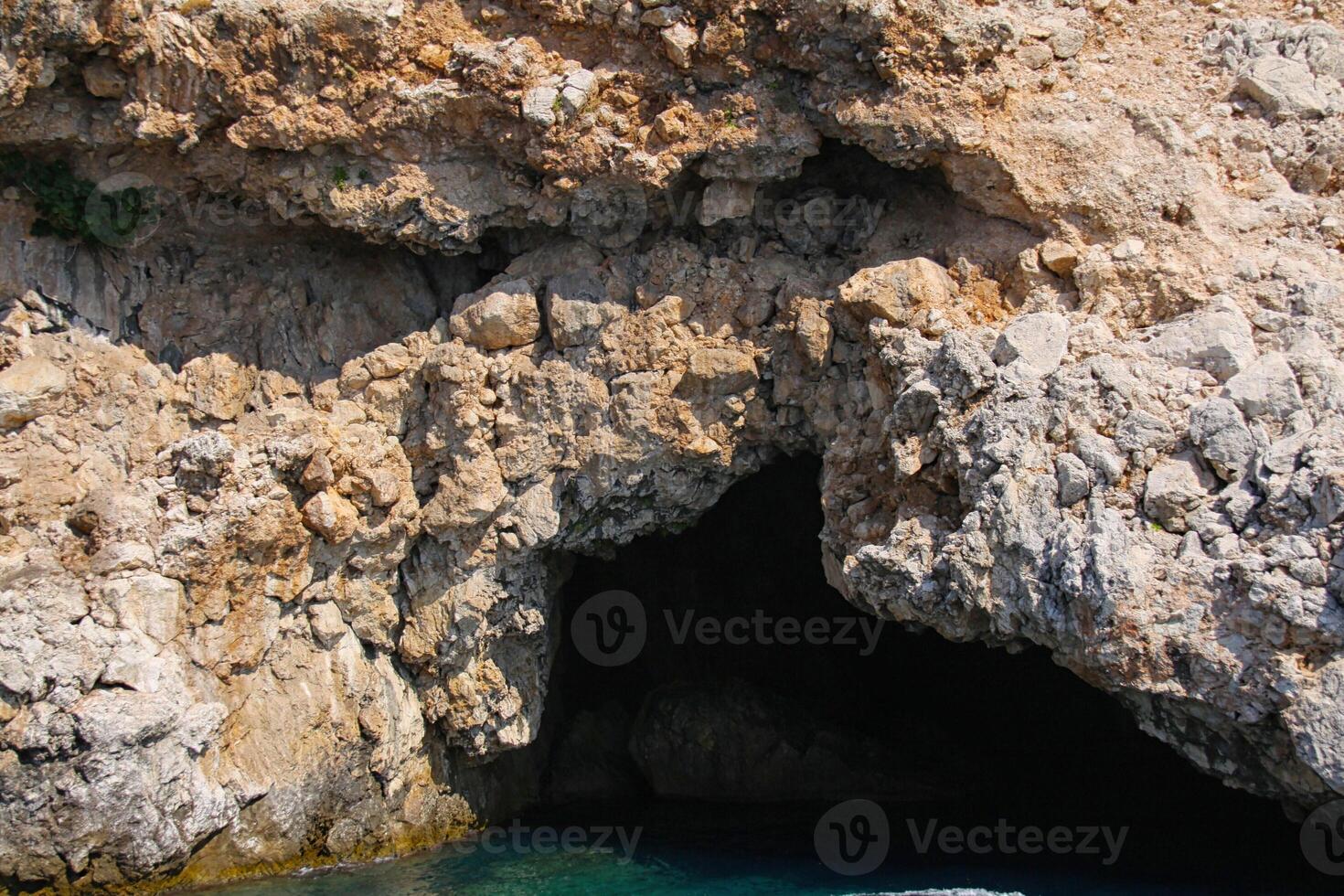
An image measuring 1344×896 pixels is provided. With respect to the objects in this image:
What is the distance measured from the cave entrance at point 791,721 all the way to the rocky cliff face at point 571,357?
9.03ft

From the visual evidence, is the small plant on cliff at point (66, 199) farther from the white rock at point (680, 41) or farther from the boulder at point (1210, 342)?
the boulder at point (1210, 342)

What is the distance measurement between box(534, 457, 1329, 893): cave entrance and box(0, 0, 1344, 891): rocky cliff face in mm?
2751

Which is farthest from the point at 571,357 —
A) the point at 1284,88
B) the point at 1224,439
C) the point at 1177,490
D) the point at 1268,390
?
the point at 1284,88

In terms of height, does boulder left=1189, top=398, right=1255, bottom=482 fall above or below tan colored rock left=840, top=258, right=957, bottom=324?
below

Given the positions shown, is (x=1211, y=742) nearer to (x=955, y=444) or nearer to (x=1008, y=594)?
(x=1008, y=594)

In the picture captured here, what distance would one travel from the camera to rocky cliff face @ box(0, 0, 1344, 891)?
8992 millimetres

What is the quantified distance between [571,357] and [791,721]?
20.1 ft

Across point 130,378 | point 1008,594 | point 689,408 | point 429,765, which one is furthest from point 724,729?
point 130,378

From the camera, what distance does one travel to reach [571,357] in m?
11.3

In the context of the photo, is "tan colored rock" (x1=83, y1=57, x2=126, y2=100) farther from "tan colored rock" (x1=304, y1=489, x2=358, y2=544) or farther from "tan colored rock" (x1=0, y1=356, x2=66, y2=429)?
"tan colored rock" (x1=304, y1=489, x2=358, y2=544)

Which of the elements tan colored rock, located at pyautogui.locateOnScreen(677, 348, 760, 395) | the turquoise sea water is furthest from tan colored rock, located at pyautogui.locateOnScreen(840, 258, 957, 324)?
the turquoise sea water

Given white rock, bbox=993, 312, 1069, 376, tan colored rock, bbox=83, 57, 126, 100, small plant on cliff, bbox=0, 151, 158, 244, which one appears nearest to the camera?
white rock, bbox=993, 312, 1069, 376

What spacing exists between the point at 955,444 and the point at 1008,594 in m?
1.24

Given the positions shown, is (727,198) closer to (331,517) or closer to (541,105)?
(541,105)
